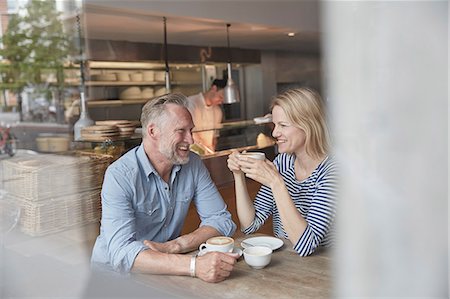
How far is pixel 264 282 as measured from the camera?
150 centimetres

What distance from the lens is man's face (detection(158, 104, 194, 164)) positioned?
202cm

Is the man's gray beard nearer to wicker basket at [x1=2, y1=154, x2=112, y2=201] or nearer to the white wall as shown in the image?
wicker basket at [x1=2, y1=154, x2=112, y2=201]

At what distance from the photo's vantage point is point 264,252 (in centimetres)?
163

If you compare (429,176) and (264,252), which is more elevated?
(429,176)

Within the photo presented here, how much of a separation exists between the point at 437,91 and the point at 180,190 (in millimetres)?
1509

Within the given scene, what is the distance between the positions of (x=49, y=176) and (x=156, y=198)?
841mm

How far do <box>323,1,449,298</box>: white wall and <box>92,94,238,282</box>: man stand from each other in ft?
3.06

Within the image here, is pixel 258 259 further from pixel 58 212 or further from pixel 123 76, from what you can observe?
pixel 123 76

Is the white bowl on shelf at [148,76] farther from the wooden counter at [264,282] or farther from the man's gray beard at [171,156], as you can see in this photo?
the wooden counter at [264,282]

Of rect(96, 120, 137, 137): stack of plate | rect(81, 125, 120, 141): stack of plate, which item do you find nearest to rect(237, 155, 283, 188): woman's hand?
rect(81, 125, 120, 141): stack of plate

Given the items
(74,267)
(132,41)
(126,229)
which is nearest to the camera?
(126,229)

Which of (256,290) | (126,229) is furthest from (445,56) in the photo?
(126,229)

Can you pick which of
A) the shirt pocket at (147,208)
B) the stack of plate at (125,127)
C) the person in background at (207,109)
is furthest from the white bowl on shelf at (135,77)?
the shirt pocket at (147,208)

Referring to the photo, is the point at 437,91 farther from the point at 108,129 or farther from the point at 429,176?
the point at 108,129
